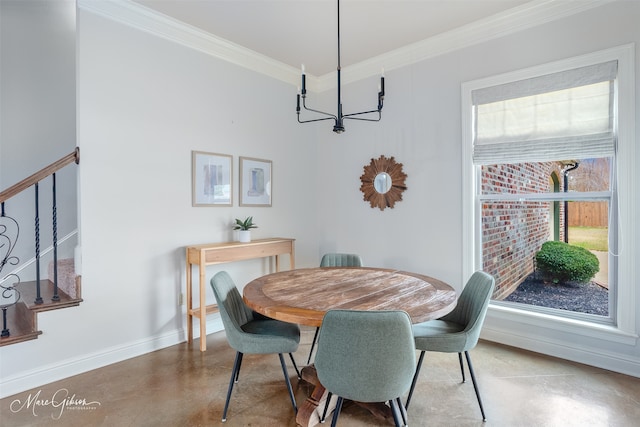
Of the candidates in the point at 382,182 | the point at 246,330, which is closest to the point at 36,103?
the point at 246,330

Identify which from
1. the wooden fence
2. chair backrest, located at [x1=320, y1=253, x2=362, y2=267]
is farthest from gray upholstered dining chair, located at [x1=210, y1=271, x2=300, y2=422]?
the wooden fence

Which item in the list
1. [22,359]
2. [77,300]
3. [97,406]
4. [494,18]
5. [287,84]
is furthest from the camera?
[287,84]

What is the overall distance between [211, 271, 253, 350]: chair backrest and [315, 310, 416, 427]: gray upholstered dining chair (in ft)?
2.17

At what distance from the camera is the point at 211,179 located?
338 cm

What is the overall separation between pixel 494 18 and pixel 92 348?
433 centimetres

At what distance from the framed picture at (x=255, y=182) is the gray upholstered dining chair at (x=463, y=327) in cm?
227

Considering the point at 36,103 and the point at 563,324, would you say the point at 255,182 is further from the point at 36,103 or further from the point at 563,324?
the point at 563,324

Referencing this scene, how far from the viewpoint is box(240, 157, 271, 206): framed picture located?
3.65 meters

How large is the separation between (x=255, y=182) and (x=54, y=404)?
2465mm

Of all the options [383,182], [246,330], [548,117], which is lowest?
[246,330]

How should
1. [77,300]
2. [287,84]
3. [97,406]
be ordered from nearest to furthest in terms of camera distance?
[97,406] < [77,300] < [287,84]

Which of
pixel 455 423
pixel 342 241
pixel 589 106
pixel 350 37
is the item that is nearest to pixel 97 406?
pixel 455 423

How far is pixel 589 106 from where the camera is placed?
8.53 ft

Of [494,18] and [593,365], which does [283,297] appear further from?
[494,18]
